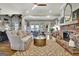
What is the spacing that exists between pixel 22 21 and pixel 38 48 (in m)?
0.78

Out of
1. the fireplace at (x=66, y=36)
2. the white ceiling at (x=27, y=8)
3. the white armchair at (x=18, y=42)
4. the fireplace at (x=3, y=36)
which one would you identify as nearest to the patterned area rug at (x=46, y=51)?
the white armchair at (x=18, y=42)

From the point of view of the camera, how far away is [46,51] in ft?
10.1

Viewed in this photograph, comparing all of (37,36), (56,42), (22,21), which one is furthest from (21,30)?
(56,42)

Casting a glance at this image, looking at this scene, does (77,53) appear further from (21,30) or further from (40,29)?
(21,30)

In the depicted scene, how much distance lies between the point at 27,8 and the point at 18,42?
2.86 ft

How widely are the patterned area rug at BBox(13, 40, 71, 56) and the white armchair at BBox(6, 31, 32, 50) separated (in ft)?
0.36

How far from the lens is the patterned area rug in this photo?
3033 millimetres

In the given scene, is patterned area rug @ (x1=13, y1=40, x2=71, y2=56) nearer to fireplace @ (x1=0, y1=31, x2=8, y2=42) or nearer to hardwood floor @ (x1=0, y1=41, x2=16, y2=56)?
hardwood floor @ (x1=0, y1=41, x2=16, y2=56)

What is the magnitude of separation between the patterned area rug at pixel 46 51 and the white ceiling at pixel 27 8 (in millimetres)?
763

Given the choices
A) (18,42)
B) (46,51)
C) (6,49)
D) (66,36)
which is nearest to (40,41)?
(46,51)

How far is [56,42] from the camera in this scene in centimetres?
316

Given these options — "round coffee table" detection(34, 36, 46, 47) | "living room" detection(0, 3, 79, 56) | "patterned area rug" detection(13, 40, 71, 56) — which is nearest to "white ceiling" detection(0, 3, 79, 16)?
"living room" detection(0, 3, 79, 56)

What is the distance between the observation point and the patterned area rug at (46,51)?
3.03 m

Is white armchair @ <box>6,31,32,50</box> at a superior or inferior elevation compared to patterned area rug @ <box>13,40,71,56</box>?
superior
